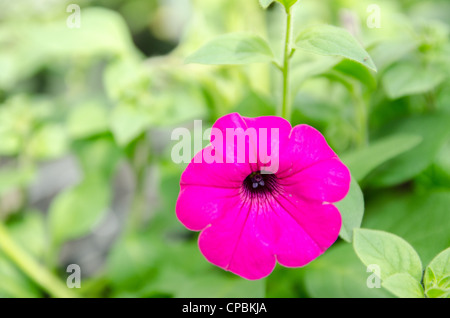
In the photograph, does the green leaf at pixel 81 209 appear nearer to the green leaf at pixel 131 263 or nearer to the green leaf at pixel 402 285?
the green leaf at pixel 131 263

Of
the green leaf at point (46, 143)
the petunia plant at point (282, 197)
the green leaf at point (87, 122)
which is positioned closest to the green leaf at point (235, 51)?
the petunia plant at point (282, 197)

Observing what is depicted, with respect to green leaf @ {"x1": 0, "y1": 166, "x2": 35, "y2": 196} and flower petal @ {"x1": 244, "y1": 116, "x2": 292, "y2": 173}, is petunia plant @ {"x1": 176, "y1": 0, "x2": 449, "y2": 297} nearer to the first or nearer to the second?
flower petal @ {"x1": 244, "y1": 116, "x2": 292, "y2": 173}

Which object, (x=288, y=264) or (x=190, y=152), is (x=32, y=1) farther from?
(x=288, y=264)

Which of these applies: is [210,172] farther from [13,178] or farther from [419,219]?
[13,178]

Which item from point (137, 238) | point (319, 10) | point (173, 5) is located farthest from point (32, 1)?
point (137, 238)

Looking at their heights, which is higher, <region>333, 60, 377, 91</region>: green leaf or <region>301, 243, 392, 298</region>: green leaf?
<region>333, 60, 377, 91</region>: green leaf

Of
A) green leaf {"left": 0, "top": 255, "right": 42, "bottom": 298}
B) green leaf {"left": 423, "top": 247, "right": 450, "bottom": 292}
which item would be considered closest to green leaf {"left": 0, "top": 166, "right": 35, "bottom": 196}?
green leaf {"left": 0, "top": 255, "right": 42, "bottom": 298}

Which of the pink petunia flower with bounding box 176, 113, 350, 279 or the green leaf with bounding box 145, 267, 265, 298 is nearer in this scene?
the pink petunia flower with bounding box 176, 113, 350, 279
